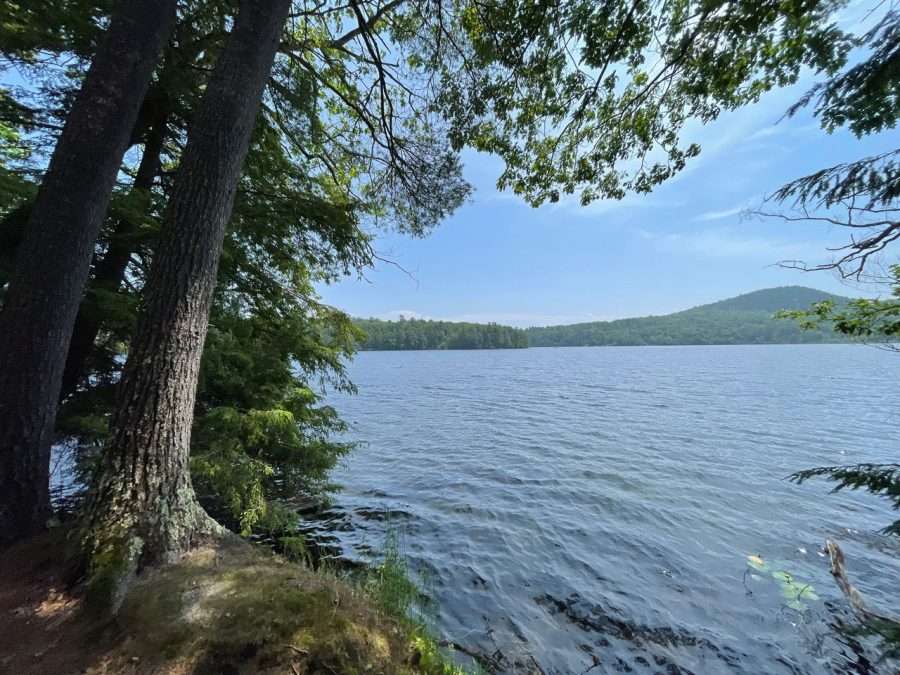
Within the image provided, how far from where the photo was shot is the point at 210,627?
2012 millimetres

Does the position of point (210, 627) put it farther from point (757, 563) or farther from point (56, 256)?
point (757, 563)

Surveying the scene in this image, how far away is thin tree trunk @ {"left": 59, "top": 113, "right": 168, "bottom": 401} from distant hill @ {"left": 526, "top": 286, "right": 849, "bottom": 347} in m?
120

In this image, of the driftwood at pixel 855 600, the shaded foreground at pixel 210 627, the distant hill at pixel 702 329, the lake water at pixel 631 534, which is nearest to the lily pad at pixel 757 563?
the lake water at pixel 631 534

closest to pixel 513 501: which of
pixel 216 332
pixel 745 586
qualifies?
pixel 745 586

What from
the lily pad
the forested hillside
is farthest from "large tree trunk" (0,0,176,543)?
the forested hillside

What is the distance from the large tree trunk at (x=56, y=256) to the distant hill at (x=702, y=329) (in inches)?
4810

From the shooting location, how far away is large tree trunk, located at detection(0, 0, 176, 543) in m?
2.95

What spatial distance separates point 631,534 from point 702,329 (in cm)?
13279

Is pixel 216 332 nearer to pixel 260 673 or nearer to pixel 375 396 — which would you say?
pixel 260 673

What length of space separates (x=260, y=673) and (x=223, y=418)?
3801 millimetres

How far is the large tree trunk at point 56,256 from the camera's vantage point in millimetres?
2949

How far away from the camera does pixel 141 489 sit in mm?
2580

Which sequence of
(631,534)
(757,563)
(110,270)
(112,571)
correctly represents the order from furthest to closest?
(631,534) → (757,563) → (110,270) → (112,571)

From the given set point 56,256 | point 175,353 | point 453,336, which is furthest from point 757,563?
point 453,336
